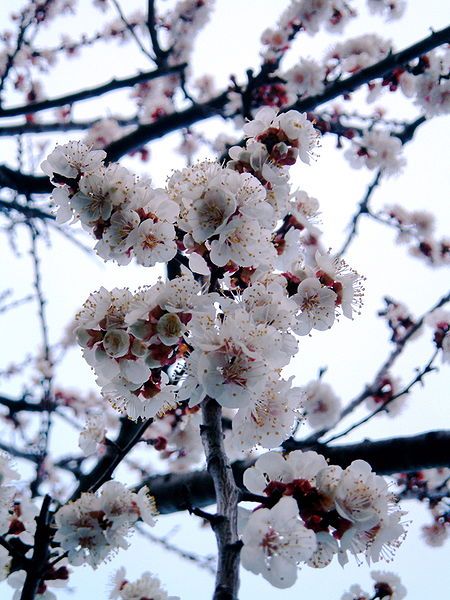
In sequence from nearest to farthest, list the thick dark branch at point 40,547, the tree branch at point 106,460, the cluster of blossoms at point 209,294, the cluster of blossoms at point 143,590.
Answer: the cluster of blossoms at point 209,294 < the thick dark branch at point 40,547 < the cluster of blossoms at point 143,590 < the tree branch at point 106,460

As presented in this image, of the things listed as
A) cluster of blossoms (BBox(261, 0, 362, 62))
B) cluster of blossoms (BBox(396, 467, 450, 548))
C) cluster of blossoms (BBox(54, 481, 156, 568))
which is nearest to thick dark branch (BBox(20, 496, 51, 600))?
cluster of blossoms (BBox(54, 481, 156, 568))

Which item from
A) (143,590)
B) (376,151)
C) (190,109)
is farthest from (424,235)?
(143,590)

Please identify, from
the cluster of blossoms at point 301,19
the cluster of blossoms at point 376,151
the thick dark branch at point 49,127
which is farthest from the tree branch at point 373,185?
the thick dark branch at point 49,127

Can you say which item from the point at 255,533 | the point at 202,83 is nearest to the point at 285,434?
the point at 255,533

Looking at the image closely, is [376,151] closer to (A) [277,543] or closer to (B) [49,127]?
(B) [49,127]

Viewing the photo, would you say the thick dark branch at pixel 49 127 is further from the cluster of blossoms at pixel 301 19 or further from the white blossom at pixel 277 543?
the white blossom at pixel 277 543

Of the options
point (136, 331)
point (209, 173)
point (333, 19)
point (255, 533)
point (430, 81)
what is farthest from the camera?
point (333, 19)

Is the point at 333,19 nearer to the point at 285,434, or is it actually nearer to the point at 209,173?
the point at 209,173

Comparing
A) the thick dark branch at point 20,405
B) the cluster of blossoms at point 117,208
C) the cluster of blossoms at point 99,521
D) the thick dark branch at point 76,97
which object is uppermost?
the thick dark branch at point 76,97
